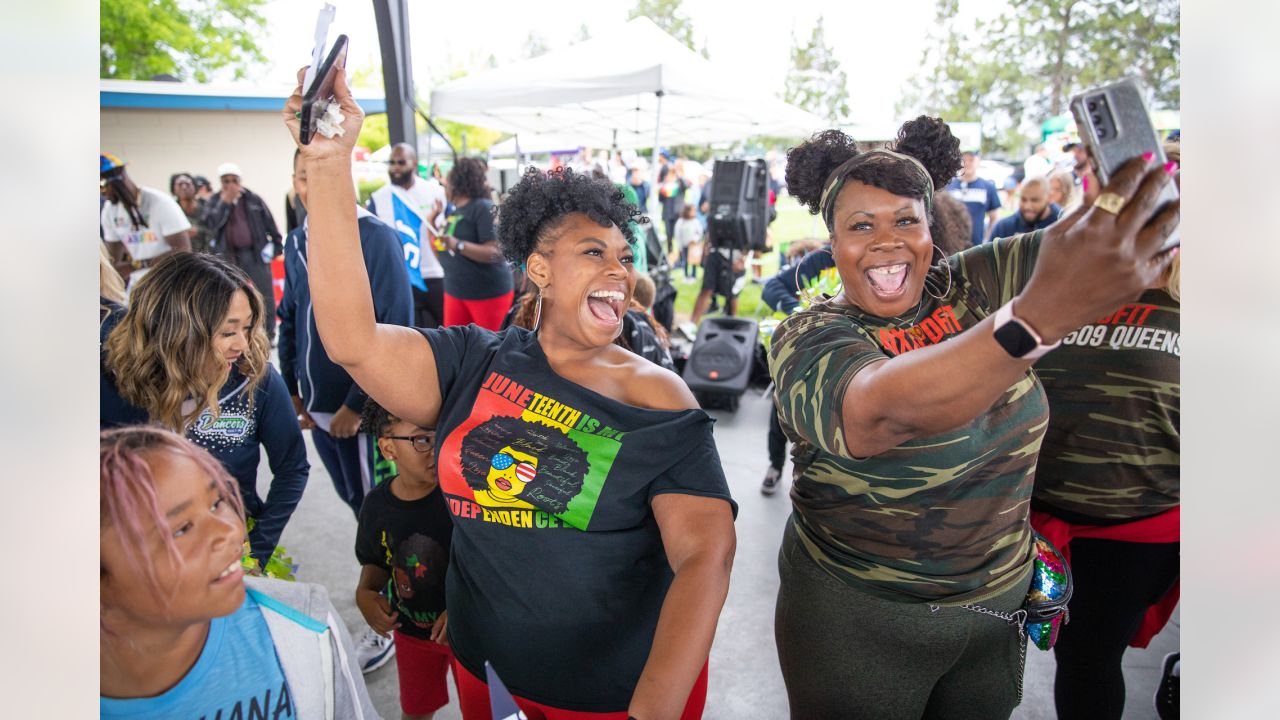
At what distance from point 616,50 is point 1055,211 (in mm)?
4279

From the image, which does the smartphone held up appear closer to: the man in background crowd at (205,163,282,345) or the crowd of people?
the crowd of people

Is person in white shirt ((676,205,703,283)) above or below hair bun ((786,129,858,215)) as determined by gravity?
below

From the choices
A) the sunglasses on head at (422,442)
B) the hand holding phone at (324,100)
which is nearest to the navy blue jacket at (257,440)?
the sunglasses on head at (422,442)

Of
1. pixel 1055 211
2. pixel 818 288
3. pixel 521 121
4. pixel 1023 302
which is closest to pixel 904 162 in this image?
pixel 1023 302

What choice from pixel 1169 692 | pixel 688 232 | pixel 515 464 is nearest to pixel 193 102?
pixel 688 232

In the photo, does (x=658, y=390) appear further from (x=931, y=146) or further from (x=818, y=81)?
(x=818, y=81)

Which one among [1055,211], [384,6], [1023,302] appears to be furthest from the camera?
[384,6]

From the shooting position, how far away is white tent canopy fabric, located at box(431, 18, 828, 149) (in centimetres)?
710

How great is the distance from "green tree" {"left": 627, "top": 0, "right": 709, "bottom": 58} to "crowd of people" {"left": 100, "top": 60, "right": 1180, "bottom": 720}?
46244 millimetres

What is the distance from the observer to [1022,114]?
32250 millimetres

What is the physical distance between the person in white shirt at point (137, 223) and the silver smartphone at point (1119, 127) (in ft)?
20.9

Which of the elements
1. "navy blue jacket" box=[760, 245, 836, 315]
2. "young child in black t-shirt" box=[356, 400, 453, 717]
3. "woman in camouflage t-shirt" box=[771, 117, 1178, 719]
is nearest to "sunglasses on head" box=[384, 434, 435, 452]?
"young child in black t-shirt" box=[356, 400, 453, 717]

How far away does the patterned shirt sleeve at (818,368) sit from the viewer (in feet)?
3.91
